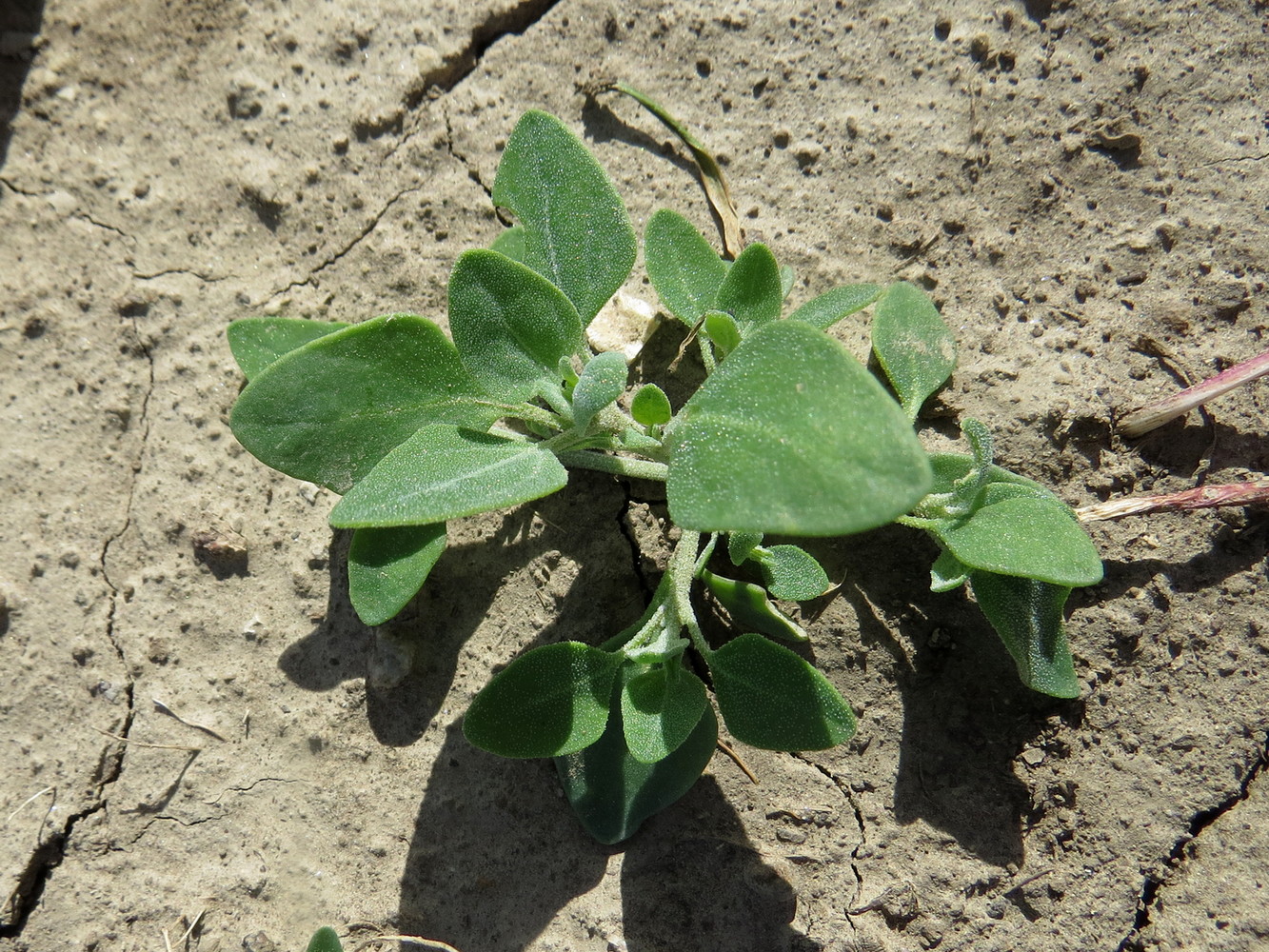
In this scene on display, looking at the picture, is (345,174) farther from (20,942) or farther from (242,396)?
(20,942)

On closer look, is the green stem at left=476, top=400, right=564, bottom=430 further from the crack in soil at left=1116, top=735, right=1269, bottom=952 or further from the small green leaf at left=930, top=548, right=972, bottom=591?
the crack in soil at left=1116, top=735, right=1269, bottom=952

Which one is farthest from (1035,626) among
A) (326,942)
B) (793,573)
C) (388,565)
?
(326,942)

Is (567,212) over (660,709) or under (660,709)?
over

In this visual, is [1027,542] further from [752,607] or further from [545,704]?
[545,704]

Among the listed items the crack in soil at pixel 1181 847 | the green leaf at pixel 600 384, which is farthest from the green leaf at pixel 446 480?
the crack in soil at pixel 1181 847

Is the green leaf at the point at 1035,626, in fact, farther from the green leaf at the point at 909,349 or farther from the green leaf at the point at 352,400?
the green leaf at the point at 352,400

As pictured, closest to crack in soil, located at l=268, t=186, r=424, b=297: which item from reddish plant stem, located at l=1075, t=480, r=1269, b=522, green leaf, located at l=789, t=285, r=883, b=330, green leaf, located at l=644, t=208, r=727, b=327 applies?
green leaf, located at l=644, t=208, r=727, b=327
